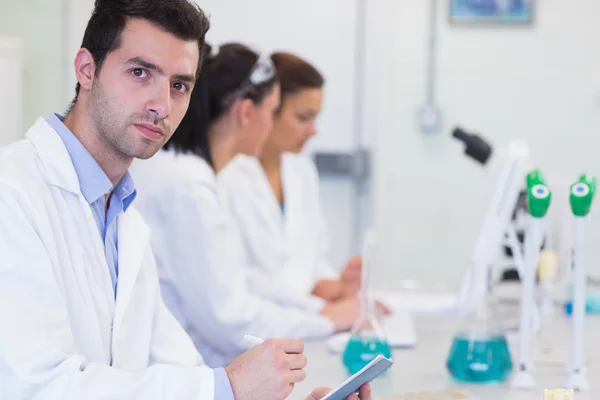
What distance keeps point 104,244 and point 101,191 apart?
0.11 meters

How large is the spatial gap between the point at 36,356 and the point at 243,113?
Answer: 1.33m

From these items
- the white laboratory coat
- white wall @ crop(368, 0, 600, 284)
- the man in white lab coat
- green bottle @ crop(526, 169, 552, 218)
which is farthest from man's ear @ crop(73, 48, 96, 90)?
white wall @ crop(368, 0, 600, 284)

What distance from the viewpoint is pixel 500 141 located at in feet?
12.8

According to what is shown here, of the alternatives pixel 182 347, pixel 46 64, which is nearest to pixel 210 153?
pixel 182 347

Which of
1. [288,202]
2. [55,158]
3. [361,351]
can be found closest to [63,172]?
[55,158]

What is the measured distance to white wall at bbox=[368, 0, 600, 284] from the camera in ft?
12.6

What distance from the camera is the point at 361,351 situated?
1.72 metres

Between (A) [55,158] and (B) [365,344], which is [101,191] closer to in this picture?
(A) [55,158]

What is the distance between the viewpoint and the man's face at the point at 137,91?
1.38m

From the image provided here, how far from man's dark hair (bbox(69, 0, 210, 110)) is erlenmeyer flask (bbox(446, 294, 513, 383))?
766 mm

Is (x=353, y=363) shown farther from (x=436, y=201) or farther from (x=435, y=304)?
(x=436, y=201)

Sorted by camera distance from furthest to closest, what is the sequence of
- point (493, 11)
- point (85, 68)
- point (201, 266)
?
point (493, 11) < point (201, 266) < point (85, 68)

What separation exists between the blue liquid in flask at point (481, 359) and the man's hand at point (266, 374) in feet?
1.72

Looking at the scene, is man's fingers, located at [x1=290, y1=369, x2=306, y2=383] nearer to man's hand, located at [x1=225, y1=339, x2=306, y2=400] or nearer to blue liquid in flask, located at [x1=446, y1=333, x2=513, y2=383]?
man's hand, located at [x1=225, y1=339, x2=306, y2=400]
